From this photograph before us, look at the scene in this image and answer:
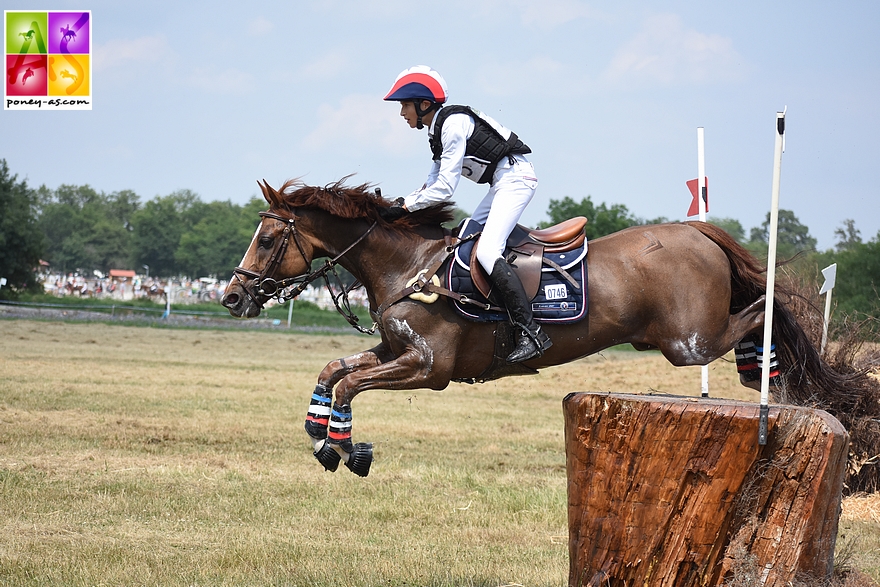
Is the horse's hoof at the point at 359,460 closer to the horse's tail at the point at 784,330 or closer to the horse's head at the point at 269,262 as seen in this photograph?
the horse's head at the point at 269,262

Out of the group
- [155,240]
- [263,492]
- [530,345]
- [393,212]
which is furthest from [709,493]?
[155,240]

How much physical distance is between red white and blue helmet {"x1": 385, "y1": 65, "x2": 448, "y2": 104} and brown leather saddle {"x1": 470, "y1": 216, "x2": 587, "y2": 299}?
98cm

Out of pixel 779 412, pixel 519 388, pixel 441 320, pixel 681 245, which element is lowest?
pixel 519 388

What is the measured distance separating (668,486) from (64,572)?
3633 mm

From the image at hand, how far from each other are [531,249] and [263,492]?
370 cm

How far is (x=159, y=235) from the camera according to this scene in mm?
104812

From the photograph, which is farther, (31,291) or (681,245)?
(31,291)

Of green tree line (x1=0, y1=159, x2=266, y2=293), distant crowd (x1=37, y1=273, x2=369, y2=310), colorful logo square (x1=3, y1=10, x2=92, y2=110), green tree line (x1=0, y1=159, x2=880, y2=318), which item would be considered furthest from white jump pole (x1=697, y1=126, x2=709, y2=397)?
green tree line (x1=0, y1=159, x2=266, y2=293)

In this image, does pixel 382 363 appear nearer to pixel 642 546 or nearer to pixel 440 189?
pixel 440 189

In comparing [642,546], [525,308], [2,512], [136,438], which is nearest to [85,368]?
[136,438]

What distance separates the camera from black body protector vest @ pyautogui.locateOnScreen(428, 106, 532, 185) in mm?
5414

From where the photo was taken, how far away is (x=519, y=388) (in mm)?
18891

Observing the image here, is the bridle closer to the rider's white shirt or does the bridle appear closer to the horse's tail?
the rider's white shirt

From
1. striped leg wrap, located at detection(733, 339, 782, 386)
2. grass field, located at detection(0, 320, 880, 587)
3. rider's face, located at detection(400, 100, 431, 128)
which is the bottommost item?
grass field, located at detection(0, 320, 880, 587)
